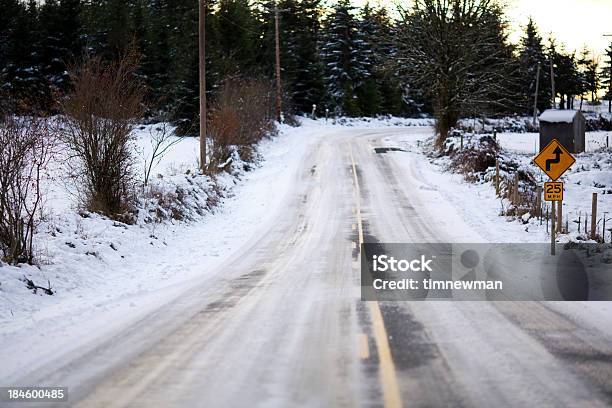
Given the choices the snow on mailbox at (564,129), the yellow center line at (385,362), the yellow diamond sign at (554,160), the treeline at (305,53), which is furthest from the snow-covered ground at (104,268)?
the snow on mailbox at (564,129)

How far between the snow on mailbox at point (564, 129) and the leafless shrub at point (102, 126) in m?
29.1

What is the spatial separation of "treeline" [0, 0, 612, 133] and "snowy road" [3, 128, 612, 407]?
5939 mm

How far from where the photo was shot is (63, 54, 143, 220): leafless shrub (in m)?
12.9

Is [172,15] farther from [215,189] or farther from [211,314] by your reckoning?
[211,314]

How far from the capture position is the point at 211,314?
800 cm

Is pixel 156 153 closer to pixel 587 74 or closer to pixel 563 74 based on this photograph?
pixel 563 74

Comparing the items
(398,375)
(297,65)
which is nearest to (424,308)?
(398,375)

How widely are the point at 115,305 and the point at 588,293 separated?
802cm

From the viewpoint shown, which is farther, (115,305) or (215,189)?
(215,189)

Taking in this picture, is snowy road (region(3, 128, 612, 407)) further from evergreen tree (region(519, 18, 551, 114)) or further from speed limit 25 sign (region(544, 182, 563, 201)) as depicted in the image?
evergreen tree (region(519, 18, 551, 114))

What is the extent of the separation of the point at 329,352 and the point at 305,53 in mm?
49591

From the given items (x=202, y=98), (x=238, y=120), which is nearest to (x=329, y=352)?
(x=202, y=98)

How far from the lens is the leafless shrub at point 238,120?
25.6 metres

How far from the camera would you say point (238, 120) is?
92.4 ft
